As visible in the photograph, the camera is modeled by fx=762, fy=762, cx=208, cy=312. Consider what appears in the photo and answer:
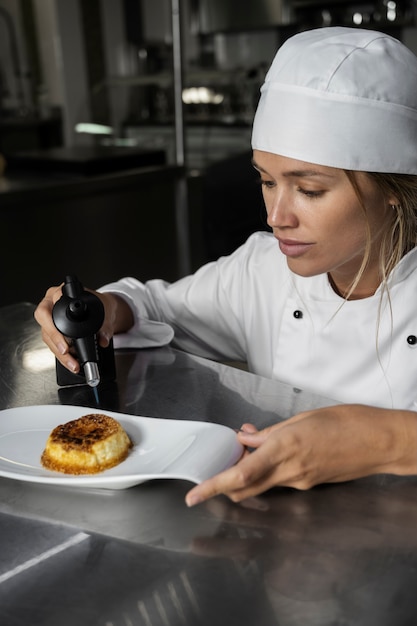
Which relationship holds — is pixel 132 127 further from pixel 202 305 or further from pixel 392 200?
pixel 392 200

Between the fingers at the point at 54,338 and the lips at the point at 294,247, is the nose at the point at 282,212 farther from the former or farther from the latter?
the fingers at the point at 54,338

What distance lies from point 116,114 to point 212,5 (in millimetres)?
1389

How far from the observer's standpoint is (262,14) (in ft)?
17.2

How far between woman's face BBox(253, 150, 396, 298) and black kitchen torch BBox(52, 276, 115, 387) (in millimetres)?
303

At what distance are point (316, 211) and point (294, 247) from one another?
0.06m

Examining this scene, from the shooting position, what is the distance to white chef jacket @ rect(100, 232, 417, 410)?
1210 mm

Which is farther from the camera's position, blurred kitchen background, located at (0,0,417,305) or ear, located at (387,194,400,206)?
blurred kitchen background, located at (0,0,417,305)

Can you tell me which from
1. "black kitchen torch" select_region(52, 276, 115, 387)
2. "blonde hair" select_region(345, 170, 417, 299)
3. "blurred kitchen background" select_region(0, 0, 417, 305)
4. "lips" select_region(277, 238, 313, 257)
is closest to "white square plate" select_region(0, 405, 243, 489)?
"black kitchen torch" select_region(52, 276, 115, 387)

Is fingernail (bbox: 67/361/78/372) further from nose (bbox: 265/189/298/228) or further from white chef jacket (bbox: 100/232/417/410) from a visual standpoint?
nose (bbox: 265/189/298/228)

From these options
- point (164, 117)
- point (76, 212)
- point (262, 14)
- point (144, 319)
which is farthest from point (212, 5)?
point (144, 319)

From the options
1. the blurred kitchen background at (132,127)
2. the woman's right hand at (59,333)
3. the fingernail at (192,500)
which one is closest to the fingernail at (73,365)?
the woman's right hand at (59,333)

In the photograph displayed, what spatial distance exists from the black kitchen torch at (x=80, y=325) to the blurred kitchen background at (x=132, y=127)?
1359 mm

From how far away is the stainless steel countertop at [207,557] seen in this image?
0.64m

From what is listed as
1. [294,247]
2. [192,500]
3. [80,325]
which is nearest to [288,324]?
[294,247]
